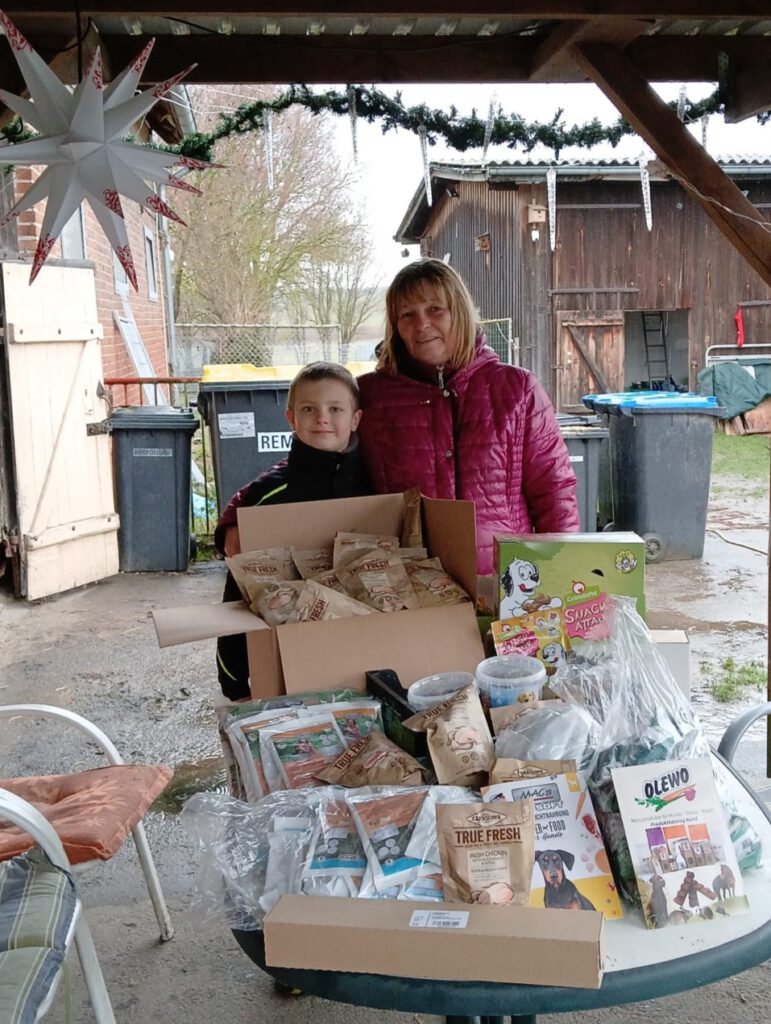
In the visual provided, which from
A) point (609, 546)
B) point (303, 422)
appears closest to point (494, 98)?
point (303, 422)

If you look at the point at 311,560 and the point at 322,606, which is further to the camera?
the point at 311,560

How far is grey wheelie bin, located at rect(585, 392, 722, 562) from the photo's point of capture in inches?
242

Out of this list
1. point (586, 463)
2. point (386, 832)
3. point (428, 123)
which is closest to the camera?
point (386, 832)

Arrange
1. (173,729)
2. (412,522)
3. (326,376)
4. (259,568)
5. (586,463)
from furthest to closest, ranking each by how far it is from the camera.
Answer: (586,463)
(173,729)
(326,376)
(412,522)
(259,568)

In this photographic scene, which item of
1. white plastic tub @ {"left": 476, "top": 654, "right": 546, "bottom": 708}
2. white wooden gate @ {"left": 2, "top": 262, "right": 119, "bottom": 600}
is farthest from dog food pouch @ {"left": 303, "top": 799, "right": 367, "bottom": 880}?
white wooden gate @ {"left": 2, "top": 262, "right": 119, "bottom": 600}

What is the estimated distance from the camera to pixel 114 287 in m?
8.78

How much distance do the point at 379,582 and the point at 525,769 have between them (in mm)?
635

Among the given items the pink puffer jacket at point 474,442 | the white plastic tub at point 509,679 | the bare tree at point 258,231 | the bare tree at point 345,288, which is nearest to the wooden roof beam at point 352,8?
the pink puffer jacket at point 474,442

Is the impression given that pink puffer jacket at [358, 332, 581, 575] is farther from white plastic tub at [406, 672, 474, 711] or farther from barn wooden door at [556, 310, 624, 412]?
barn wooden door at [556, 310, 624, 412]

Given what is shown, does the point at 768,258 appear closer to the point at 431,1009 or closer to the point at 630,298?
the point at 431,1009

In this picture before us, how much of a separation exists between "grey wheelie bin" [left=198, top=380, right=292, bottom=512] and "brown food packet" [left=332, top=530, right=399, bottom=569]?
15.1 ft

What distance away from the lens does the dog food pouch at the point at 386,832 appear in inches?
44.9

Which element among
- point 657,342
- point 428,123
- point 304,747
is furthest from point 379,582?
point 657,342

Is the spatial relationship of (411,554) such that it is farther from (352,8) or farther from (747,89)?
(747,89)
